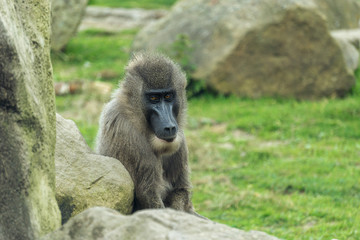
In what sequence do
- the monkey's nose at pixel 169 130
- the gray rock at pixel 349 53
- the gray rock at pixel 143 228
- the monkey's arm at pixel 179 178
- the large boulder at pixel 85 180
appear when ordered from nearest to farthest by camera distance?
the gray rock at pixel 143 228 → the large boulder at pixel 85 180 → the monkey's nose at pixel 169 130 → the monkey's arm at pixel 179 178 → the gray rock at pixel 349 53

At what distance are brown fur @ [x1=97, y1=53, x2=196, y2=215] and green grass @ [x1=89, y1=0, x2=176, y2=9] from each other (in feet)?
54.8

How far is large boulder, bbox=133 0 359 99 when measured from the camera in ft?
40.5

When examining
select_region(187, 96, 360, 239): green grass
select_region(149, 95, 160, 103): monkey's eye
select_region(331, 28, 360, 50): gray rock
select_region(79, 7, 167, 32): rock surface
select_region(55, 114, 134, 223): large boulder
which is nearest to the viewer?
select_region(55, 114, 134, 223): large boulder

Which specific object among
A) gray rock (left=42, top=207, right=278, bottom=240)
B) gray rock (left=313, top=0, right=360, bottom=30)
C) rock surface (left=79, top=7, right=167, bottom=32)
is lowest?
rock surface (left=79, top=7, right=167, bottom=32)

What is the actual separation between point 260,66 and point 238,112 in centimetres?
141

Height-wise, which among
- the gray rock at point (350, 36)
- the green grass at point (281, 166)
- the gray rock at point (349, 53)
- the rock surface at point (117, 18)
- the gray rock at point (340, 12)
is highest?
the gray rock at point (340, 12)

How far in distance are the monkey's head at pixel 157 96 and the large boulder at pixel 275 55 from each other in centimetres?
702

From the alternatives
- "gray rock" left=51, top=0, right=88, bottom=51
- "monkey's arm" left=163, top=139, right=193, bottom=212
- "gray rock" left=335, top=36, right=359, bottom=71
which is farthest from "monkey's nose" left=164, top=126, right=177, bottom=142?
"gray rock" left=51, top=0, right=88, bottom=51

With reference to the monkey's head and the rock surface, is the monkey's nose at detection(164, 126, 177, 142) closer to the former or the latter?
the monkey's head

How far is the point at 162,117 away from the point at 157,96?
222 mm

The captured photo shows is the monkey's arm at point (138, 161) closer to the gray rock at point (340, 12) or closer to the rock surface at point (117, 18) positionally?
the gray rock at point (340, 12)

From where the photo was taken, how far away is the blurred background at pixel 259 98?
7793 millimetres

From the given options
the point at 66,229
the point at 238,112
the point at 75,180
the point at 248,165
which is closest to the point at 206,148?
the point at 248,165

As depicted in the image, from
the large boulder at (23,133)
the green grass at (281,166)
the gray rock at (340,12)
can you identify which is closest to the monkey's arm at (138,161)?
the large boulder at (23,133)
